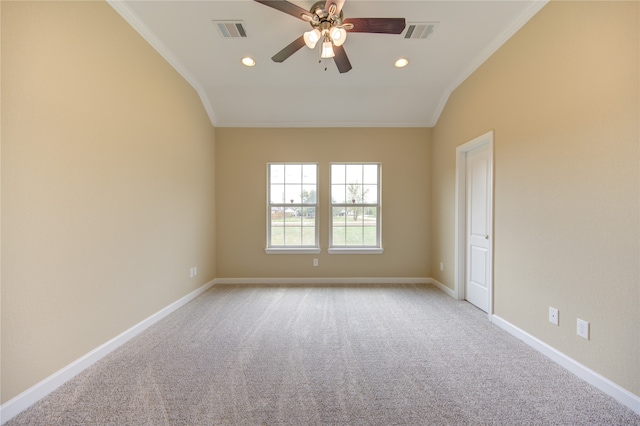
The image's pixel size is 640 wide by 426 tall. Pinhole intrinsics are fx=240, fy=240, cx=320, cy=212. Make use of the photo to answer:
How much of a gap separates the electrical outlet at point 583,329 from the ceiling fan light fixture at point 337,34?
9.00ft

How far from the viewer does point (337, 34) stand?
1.86 metres

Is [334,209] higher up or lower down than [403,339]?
higher up

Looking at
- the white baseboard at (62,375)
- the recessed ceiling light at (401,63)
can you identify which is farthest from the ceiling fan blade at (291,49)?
the white baseboard at (62,375)

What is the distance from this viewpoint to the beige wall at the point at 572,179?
150 centimetres

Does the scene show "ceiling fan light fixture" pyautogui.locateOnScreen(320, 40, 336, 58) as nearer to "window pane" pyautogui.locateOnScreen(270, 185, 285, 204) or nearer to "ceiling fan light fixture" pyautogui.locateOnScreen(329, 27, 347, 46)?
"ceiling fan light fixture" pyautogui.locateOnScreen(329, 27, 347, 46)

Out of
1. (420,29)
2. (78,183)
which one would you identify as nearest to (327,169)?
(420,29)

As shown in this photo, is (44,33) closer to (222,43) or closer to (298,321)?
(222,43)

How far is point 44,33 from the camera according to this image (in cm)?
156

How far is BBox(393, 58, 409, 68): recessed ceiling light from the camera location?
284cm

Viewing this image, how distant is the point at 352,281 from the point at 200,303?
230 cm

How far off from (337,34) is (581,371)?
3082 mm

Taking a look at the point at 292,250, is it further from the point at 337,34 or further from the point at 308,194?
the point at 337,34

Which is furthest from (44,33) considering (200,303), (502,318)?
(502,318)

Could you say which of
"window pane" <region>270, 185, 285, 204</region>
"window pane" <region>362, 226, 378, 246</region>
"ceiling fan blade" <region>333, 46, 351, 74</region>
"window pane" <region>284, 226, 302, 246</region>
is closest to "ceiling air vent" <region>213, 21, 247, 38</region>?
"ceiling fan blade" <region>333, 46, 351, 74</region>
